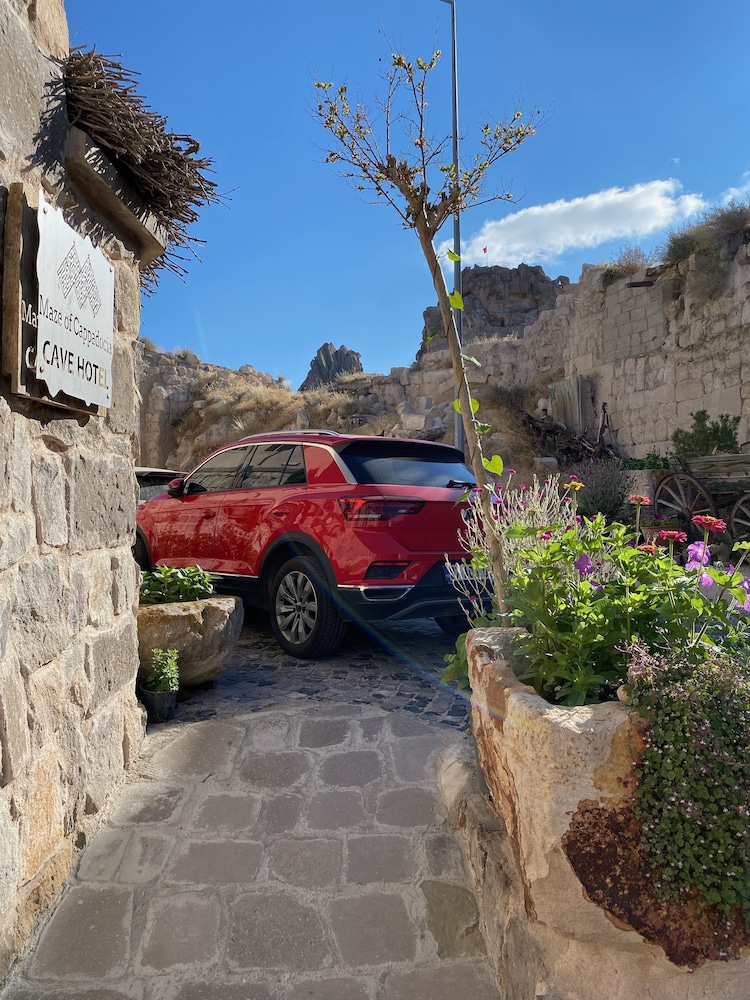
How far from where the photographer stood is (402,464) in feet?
16.5

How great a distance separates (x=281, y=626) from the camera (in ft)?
16.9

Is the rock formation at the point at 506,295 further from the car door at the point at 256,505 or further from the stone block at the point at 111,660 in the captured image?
the stone block at the point at 111,660

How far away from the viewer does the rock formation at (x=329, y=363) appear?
37656 millimetres

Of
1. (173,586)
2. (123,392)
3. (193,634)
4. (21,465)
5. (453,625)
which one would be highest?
(123,392)

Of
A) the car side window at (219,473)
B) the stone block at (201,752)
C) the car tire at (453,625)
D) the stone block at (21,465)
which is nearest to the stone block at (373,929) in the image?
the stone block at (201,752)

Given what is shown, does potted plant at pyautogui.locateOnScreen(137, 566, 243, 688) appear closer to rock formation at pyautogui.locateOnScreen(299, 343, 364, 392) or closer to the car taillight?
the car taillight

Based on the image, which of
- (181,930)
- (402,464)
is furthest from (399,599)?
(181,930)

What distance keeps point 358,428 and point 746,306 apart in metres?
10.3

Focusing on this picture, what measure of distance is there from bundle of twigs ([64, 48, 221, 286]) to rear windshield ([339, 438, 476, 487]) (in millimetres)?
2145

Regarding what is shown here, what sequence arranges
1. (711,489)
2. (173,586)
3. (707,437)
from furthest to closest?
1. (707,437)
2. (711,489)
3. (173,586)

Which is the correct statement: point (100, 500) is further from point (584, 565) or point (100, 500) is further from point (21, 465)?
point (584, 565)

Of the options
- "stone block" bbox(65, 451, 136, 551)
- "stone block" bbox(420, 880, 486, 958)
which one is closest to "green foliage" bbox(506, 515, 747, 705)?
"stone block" bbox(420, 880, 486, 958)

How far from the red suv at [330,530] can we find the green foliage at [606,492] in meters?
6.36

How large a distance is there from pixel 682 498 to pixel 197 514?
24.3ft
